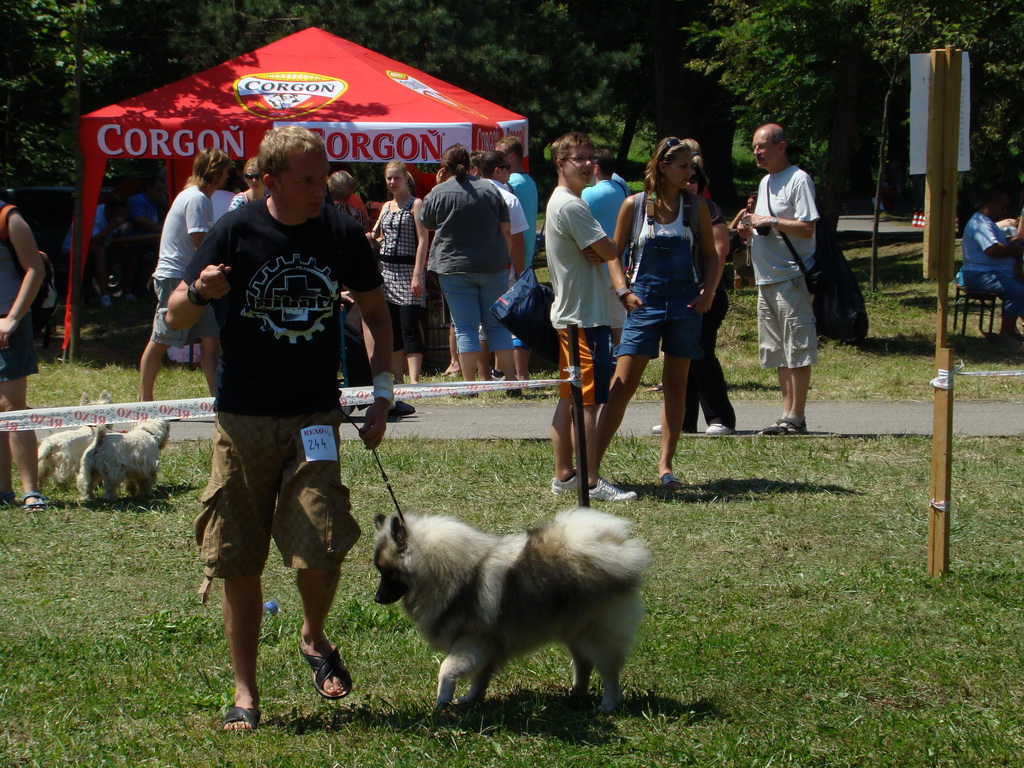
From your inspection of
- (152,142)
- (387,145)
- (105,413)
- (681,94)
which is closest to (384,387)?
(105,413)

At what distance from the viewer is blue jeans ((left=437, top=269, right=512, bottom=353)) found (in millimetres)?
8930

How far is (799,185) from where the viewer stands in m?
7.60

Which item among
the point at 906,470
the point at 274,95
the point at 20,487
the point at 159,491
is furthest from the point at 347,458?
the point at 274,95

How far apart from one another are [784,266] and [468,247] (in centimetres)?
256

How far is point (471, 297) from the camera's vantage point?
29.7 feet

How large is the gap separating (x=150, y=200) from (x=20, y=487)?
38.3ft

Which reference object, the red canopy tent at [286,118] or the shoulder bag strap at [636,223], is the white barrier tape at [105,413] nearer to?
the shoulder bag strap at [636,223]

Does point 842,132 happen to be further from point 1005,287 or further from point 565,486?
point 565,486

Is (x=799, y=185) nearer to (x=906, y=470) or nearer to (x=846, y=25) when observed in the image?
(x=906, y=470)

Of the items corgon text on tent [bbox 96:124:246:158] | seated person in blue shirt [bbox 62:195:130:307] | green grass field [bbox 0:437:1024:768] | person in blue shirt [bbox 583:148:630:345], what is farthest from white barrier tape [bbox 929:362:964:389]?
seated person in blue shirt [bbox 62:195:130:307]

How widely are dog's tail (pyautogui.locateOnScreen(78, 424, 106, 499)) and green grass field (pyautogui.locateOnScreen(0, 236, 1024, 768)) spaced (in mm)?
108

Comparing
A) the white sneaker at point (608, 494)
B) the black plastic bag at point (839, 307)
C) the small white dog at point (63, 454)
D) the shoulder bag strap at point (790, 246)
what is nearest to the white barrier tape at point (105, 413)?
the small white dog at point (63, 454)

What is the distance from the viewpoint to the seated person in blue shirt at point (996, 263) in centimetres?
1259

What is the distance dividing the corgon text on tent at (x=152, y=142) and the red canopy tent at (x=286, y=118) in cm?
1
